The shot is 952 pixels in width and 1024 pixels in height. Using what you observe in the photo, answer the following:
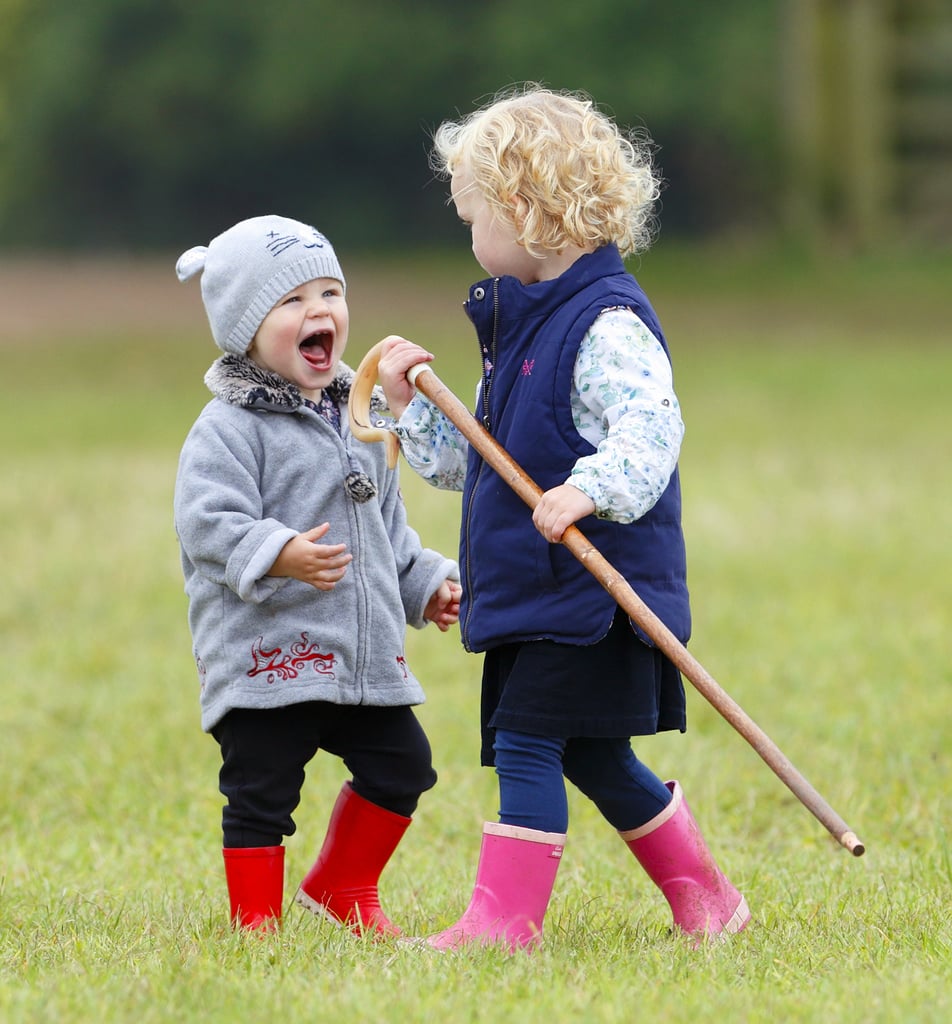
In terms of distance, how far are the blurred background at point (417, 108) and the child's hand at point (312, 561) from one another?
66.1 feet

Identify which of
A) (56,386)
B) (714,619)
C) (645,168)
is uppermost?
(645,168)

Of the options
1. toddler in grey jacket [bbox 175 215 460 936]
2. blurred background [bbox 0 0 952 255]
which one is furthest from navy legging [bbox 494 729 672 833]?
blurred background [bbox 0 0 952 255]

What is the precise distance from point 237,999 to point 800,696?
3545 millimetres

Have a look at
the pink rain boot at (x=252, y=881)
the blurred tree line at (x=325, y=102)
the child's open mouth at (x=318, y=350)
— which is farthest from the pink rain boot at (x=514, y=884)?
the blurred tree line at (x=325, y=102)

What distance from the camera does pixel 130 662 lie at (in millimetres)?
6859

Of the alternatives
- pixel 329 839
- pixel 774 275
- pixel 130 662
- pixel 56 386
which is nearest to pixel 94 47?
pixel 774 275

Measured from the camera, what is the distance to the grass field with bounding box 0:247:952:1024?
301 cm

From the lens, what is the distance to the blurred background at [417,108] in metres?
23.4

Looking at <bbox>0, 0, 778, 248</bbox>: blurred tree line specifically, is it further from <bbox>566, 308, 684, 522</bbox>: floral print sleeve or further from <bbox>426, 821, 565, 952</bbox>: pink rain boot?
<bbox>426, 821, 565, 952</bbox>: pink rain boot

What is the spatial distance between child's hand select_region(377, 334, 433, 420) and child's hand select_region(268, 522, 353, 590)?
0.32 m

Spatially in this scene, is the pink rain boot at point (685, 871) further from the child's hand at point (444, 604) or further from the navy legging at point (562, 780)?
the child's hand at point (444, 604)

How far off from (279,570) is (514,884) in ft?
2.38

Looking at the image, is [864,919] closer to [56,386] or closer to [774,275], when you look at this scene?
[56,386]

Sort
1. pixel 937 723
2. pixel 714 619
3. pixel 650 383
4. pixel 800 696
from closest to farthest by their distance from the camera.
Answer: pixel 650 383, pixel 937 723, pixel 800 696, pixel 714 619
